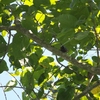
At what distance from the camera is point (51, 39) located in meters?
1.73

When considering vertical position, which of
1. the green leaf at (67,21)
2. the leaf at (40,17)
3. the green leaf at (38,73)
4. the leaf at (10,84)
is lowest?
the leaf at (10,84)

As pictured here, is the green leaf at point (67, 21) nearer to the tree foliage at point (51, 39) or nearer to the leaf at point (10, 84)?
the tree foliage at point (51, 39)

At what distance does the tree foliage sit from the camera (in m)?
1.30

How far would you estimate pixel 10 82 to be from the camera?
198 cm

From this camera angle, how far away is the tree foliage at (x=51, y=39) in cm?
130

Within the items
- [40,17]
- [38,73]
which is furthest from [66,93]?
[40,17]

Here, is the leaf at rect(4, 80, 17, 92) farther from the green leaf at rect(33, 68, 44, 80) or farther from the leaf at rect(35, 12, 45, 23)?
the leaf at rect(35, 12, 45, 23)

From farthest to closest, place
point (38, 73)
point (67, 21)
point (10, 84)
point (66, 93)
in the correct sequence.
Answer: point (10, 84), point (38, 73), point (66, 93), point (67, 21)

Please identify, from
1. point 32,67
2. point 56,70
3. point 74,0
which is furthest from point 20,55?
point 74,0

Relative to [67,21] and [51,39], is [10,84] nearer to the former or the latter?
[51,39]

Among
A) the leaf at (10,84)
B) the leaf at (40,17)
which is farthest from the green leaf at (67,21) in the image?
the leaf at (10,84)

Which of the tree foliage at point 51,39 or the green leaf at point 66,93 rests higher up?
the tree foliage at point 51,39

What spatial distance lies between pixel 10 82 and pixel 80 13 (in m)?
0.89

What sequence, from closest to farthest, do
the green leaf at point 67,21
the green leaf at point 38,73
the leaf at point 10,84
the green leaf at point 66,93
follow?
the green leaf at point 67,21, the green leaf at point 66,93, the green leaf at point 38,73, the leaf at point 10,84
